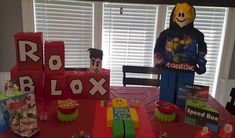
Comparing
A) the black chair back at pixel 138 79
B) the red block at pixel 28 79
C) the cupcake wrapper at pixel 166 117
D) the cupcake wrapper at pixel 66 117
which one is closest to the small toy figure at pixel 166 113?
the cupcake wrapper at pixel 166 117

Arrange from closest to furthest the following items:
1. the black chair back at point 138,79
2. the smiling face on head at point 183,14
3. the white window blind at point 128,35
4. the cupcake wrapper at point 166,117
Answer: the cupcake wrapper at point 166,117 → the smiling face on head at point 183,14 → the black chair back at point 138,79 → the white window blind at point 128,35

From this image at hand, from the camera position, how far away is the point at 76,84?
62.7 inches

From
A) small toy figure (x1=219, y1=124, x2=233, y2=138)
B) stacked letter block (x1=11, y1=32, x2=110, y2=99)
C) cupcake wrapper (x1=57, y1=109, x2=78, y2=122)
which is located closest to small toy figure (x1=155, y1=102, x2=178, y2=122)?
small toy figure (x1=219, y1=124, x2=233, y2=138)

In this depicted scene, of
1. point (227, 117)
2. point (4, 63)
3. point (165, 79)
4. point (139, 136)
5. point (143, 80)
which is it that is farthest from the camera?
point (4, 63)

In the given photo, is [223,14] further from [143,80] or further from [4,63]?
[4,63]

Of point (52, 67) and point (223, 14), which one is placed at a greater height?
point (223, 14)

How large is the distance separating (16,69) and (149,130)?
0.93 meters

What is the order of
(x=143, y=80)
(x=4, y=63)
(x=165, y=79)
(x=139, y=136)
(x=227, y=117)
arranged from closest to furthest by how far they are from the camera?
(x=139, y=136) < (x=227, y=117) < (x=165, y=79) < (x=143, y=80) < (x=4, y=63)

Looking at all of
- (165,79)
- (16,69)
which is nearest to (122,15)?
(165,79)

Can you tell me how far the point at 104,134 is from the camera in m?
1.17

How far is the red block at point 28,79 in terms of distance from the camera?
4.99 feet

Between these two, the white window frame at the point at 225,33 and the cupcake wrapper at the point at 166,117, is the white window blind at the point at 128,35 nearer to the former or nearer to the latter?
the white window frame at the point at 225,33

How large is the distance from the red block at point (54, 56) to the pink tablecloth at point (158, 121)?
0.44 meters

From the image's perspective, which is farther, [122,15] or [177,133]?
[122,15]
